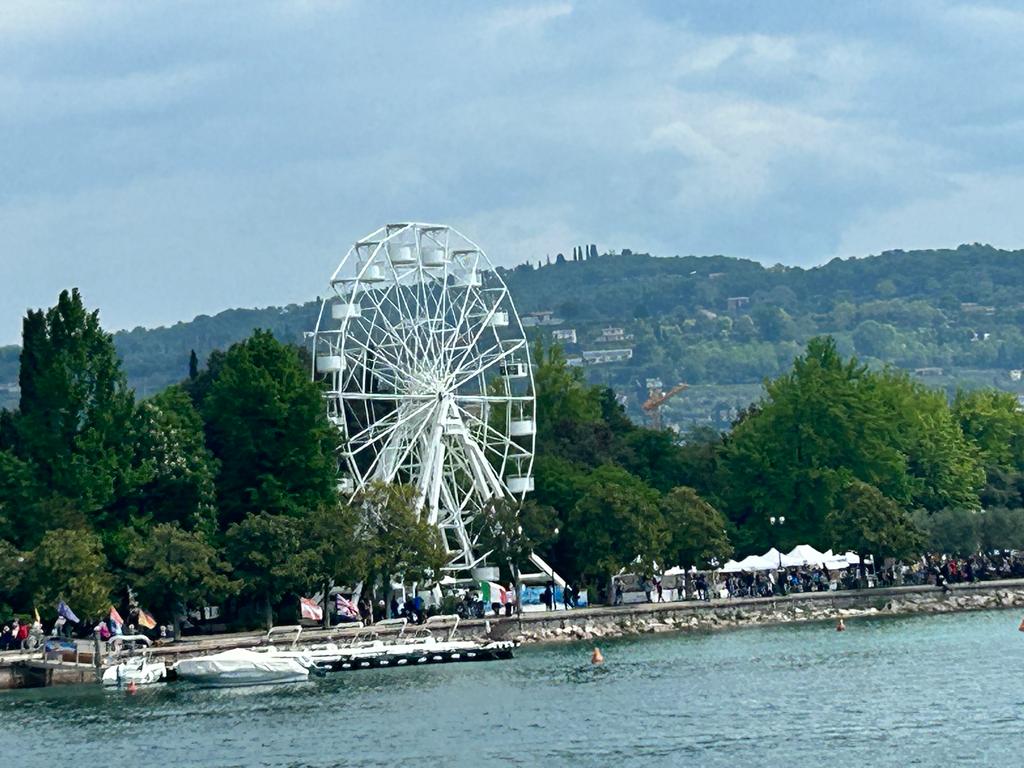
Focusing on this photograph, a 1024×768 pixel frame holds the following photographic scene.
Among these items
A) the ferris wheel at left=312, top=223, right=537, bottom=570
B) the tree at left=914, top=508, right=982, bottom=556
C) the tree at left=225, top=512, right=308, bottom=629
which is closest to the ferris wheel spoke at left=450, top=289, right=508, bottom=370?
the ferris wheel at left=312, top=223, right=537, bottom=570

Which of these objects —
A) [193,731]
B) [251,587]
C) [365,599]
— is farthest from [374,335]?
[193,731]

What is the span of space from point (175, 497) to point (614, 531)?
68.1 feet

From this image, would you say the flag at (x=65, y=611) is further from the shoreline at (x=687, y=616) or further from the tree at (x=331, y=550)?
the tree at (x=331, y=550)

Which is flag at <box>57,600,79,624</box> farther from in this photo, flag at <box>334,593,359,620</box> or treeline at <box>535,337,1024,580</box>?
treeline at <box>535,337,1024,580</box>

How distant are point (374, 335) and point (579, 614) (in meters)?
19.3

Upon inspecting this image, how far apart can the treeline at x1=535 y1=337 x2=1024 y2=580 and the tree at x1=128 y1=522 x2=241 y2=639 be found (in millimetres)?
22290

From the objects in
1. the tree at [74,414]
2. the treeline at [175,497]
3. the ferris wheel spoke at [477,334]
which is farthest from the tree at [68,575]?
the ferris wheel spoke at [477,334]

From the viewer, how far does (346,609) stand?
8831 centimetres

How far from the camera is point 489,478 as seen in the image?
346 ft

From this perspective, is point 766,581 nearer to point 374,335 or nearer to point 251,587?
point 374,335

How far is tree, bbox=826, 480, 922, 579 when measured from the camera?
105 metres

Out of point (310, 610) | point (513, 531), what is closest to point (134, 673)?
point (310, 610)

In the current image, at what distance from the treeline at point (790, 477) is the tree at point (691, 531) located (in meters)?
0.08

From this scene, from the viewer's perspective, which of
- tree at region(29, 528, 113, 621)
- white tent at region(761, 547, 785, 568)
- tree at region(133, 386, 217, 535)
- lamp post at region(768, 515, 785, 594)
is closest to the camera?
tree at region(29, 528, 113, 621)
